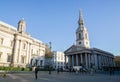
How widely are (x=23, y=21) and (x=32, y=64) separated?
2023 cm

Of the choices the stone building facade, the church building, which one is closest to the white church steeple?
the church building

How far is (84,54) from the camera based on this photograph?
2653 inches

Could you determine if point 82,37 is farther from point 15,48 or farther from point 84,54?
point 15,48

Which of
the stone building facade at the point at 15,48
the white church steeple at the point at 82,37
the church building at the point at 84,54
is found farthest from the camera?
the white church steeple at the point at 82,37

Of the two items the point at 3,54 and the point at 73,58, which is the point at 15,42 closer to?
the point at 3,54

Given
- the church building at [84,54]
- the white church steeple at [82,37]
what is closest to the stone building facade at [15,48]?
the church building at [84,54]

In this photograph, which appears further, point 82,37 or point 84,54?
point 82,37

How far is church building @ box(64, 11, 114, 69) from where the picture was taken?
6362 cm

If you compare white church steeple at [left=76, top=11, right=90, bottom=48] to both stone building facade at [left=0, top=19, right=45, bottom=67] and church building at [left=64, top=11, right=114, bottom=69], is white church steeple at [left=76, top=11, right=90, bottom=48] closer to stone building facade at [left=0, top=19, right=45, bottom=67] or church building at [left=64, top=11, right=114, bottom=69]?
church building at [left=64, top=11, right=114, bottom=69]

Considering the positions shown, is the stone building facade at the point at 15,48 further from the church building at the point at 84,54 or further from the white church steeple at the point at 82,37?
the white church steeple at the point at 82,37

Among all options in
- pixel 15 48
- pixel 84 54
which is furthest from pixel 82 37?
pixel 15 48

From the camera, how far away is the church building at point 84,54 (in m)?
63.6

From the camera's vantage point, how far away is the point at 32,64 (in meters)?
54.3

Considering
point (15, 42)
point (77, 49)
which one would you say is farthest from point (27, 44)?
point (77, 49)
